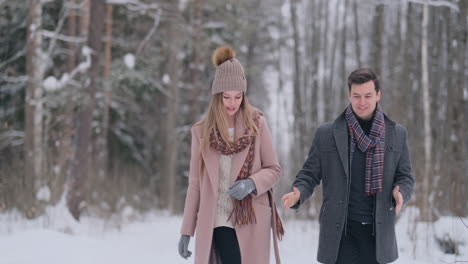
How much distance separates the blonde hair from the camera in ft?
11.3

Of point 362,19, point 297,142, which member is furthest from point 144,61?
point 362,19

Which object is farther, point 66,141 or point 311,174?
point 66,141

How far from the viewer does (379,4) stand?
1040 centimetres

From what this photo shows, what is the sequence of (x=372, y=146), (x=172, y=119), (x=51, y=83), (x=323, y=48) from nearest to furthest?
(x=372, y=146) < (x=51, y=83) < (x=172, y=119) < (x=323, y=48)

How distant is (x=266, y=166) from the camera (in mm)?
3506

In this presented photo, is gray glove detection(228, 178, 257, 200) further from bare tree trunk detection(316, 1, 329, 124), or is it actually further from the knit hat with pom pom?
bare tree trunk detection(316, 1, 329, 124)

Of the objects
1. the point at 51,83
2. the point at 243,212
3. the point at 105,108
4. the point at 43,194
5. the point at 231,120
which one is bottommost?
the point at 43,194

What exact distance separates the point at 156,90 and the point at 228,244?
13.8 meters

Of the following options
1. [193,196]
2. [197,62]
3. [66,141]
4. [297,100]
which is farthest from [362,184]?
[197,62]

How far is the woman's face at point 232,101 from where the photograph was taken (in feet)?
11.4

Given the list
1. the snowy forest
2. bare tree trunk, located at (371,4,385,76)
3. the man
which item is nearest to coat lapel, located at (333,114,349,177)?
the man

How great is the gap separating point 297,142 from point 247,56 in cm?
483

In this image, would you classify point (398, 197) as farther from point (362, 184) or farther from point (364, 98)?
point (364, 98)

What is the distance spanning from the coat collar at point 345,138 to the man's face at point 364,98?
137 millimetres
